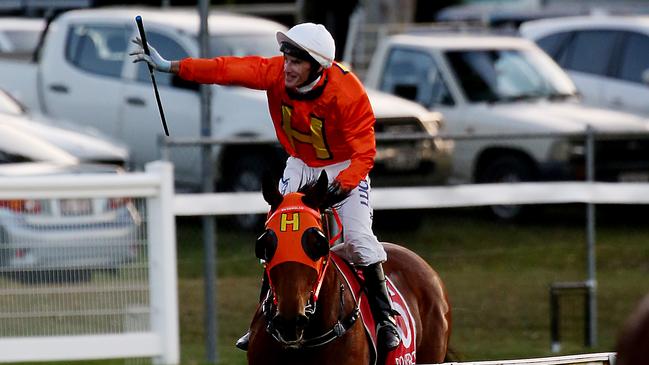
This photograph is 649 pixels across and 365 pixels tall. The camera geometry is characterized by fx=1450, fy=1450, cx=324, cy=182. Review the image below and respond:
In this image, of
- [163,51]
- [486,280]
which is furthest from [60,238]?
[163,51]

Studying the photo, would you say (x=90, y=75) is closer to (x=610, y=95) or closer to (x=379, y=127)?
(x=379, y=127)

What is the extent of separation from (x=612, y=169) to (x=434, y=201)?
4.56 m

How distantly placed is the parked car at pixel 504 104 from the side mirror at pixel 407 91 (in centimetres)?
1

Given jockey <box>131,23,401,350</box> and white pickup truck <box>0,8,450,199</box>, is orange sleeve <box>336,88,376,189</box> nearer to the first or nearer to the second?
jockey <box>131,23,401,350</box>

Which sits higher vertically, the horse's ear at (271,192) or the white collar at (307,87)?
the white collar at (307,87)

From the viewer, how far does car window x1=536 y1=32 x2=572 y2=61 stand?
688 inches

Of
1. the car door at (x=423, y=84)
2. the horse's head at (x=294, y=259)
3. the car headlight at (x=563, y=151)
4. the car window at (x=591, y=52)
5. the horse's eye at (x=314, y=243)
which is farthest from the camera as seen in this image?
the car window at (x=591, y=52)

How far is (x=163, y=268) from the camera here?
8.44 meters

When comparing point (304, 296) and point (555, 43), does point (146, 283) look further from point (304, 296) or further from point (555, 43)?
point (555, 43)

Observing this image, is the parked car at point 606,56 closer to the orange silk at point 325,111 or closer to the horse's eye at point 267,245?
the orange silk at point 325,111

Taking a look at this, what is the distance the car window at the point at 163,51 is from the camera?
13.9 m

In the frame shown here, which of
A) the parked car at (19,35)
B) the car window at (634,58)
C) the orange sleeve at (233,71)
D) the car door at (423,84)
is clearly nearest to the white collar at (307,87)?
the orange sleeve at (233,71)

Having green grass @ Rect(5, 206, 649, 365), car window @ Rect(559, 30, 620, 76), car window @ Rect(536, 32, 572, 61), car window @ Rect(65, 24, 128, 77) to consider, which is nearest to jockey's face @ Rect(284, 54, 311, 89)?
green grass @ Rect(5, 206, 649, 365)

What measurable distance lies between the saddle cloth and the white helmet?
882mm
